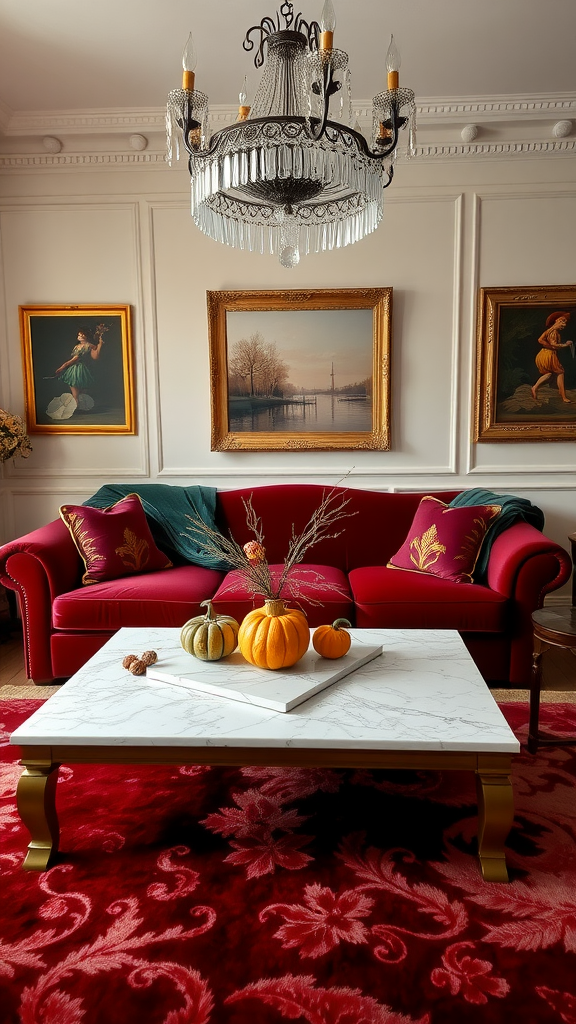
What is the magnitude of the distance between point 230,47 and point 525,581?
2905 mm

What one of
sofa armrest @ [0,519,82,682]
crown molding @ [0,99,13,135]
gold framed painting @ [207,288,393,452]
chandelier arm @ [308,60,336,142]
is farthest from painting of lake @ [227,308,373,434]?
chandelier arm @ [308,60,336,142]

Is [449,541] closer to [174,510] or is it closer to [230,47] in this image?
[174,510]

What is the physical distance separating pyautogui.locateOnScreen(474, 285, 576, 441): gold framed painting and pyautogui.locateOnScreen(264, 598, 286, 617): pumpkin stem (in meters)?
2.38

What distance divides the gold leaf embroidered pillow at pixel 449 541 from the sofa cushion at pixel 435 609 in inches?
7.4

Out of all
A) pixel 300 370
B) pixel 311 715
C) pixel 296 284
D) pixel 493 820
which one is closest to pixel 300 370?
pixel 300 370

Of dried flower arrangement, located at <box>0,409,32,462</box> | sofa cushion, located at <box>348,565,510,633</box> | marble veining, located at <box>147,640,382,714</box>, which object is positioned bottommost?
sofa cushion, located at <box>348,565,510,633</box>

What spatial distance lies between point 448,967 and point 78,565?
257cm

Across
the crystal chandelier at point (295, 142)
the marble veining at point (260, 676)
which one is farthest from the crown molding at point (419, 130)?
the marble veining at point (260, 676)

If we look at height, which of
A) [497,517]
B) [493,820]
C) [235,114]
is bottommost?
[493,820]

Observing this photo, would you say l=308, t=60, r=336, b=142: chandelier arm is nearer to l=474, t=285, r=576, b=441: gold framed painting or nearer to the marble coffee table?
the marble coffee table

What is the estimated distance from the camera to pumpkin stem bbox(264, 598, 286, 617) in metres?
2.26

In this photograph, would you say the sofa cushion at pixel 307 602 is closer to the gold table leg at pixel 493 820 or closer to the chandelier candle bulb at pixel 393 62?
the gold table leg at pixel 493 820

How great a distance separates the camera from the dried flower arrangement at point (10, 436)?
3887 mm

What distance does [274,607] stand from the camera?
2260 mm
